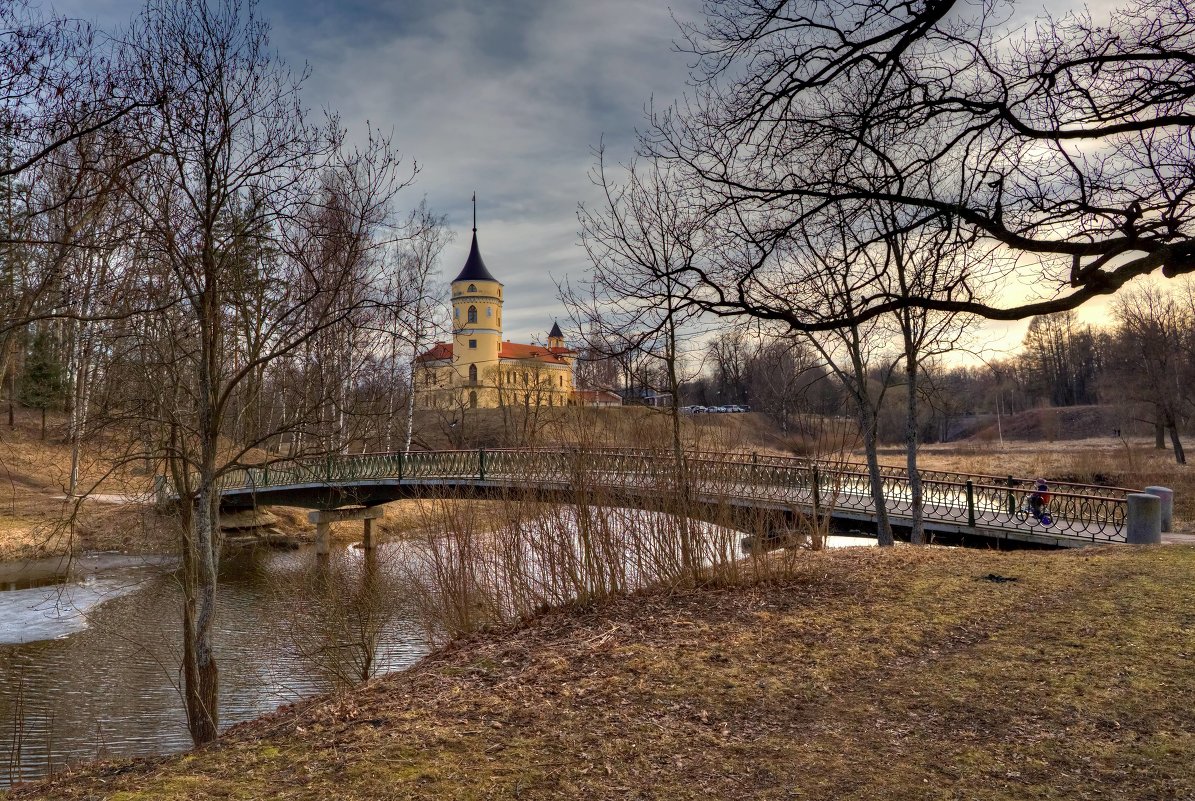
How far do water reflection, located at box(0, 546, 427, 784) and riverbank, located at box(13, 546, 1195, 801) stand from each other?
2384mm

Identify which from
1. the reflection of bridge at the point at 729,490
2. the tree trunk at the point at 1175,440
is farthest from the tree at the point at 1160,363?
the reflection of bridge at the point at 729,490

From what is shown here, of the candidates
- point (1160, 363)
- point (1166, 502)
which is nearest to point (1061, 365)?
point (1160, 363)

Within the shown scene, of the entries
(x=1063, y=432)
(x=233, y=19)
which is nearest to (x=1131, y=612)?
(x=233, y=19)

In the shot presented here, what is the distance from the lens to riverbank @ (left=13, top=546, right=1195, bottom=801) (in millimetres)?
3613

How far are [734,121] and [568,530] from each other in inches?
172

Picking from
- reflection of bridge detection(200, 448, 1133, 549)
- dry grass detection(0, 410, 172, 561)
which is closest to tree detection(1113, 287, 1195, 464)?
reflection of bridge detection(200, 448, 1133, 549)

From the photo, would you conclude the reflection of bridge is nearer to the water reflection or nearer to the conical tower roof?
the water reflection

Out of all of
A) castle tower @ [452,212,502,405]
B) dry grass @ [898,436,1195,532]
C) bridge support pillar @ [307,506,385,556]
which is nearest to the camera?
dry grass @ [898,436,1195,532]

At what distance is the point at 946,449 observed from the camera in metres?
46.2

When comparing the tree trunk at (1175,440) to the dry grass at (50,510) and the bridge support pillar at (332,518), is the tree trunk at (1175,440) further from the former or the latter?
the dry grass at (50,510)

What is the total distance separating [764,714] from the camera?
4570 mm

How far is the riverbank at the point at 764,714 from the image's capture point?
11.9 feet

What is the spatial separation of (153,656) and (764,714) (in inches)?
267

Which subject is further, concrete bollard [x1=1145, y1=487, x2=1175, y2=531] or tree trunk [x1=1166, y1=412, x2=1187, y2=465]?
tree trunk [x1=1166, y1=412, x2=1187, y2=465]
